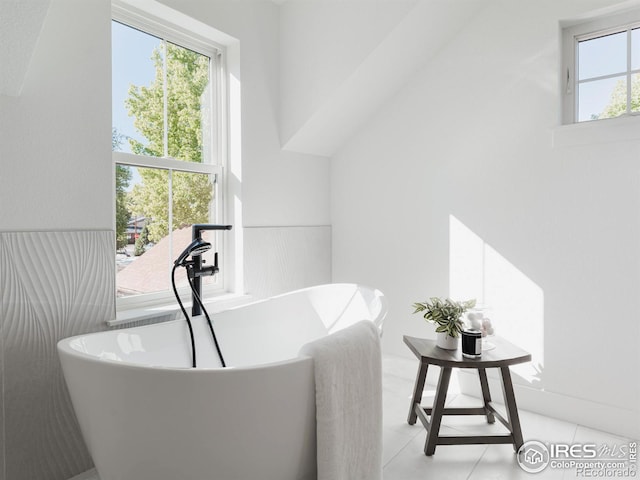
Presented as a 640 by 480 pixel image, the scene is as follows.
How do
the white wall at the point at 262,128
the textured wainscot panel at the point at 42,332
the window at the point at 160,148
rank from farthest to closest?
the white wall at the point at 262,128, the window at the point at 160,148, the textured wainscot panel at the point at 42,332

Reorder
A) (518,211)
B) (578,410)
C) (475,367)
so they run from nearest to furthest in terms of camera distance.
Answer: (475,367), (578,410), (518,211)

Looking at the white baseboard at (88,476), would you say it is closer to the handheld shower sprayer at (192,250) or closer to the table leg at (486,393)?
the handheld shower sprayer at (192,250)

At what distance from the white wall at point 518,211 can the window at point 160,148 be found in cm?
112

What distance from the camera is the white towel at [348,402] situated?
1330mm

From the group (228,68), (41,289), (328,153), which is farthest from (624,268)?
(41,289)

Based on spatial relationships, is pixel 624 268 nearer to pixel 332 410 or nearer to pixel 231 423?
pixel 332 410

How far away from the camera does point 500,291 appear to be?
2547mm

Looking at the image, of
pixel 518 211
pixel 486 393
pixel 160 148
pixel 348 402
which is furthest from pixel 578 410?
pixel 160 148

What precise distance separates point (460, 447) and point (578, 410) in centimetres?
71

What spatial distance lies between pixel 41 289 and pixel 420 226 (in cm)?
212

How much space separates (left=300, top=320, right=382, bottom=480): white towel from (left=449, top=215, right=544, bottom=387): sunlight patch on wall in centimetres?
113

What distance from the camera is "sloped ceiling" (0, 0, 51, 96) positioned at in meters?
1.35

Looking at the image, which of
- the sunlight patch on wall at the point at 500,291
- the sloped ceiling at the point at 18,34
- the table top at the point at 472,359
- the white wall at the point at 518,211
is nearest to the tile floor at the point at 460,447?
the white wall at the point at 518,211

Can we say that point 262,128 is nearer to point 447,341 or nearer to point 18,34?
point 18,34
